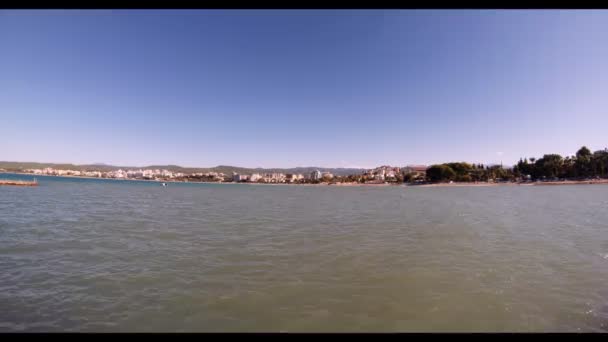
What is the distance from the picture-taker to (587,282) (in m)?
6.18

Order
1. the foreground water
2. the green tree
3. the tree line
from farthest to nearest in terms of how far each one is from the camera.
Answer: the green tree, the tree line, the foreground water

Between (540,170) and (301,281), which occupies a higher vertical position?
(540,170)

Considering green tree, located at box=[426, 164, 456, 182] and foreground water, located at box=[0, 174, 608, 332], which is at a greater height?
green tree, located at box=[426, 164, 456, 182]

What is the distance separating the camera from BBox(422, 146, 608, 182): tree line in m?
84.8

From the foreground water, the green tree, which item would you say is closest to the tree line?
the green tree

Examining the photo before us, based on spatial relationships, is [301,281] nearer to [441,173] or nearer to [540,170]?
[441,173]

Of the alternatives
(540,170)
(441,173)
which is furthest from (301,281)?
(540,170)

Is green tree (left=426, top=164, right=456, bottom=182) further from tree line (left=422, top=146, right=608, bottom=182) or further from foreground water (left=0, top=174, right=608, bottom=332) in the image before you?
foreground water (left=0, top=174, right=608, bottom=332)

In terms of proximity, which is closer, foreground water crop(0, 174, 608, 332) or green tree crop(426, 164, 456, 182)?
foreground water crop(0, 174, 608, 332)

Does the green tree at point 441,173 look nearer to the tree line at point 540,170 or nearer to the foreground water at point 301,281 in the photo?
the tree line at point 540,170

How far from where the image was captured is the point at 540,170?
90875 millimetres

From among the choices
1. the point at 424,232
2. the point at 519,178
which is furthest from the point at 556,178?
the point at 424,232

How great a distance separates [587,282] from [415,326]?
17.8 feet

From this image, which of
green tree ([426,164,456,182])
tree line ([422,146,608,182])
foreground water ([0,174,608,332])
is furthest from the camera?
green tree ([426,164,456,182])
